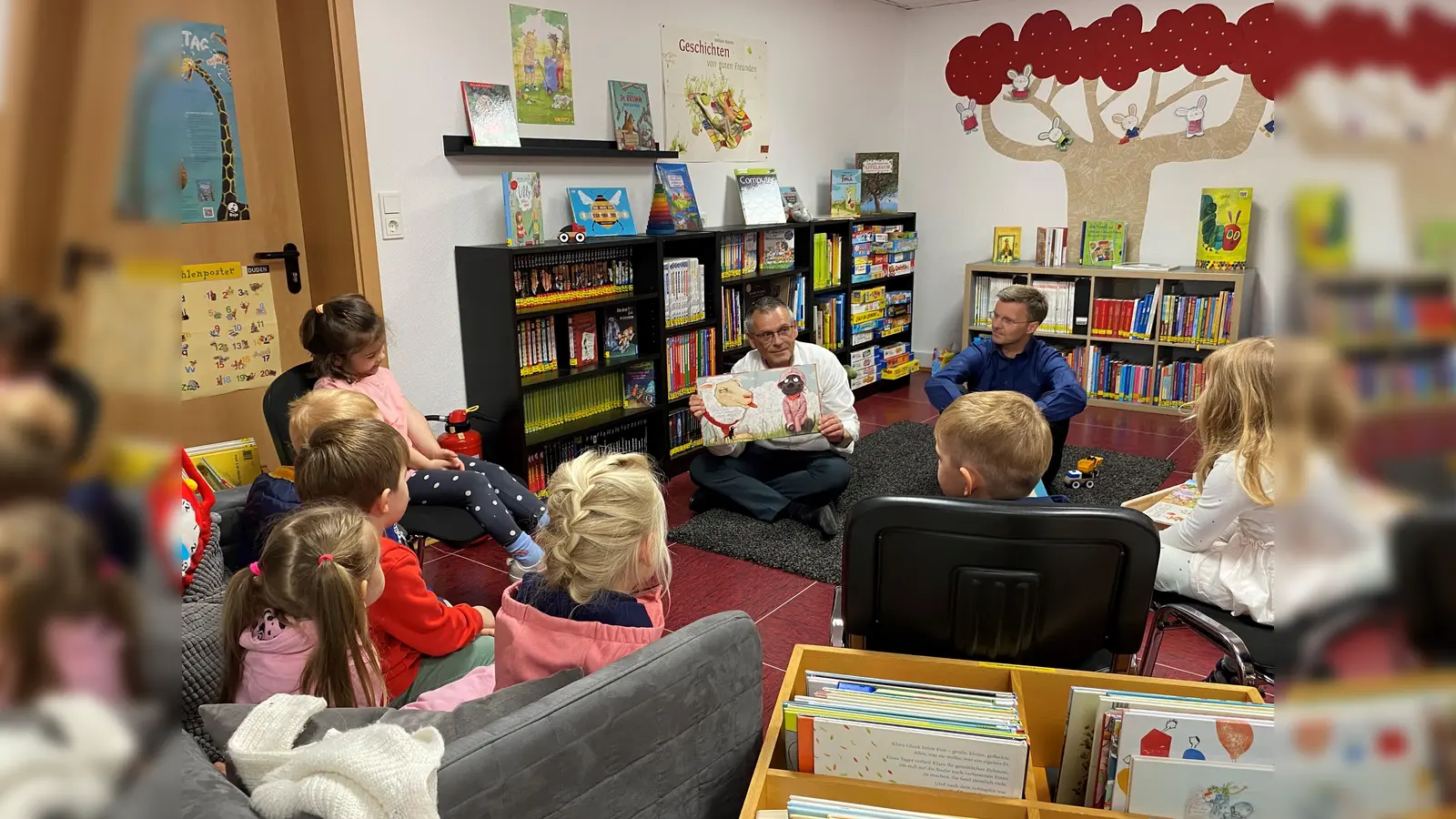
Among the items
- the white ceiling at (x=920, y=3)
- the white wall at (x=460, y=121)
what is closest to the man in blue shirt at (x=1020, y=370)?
the white wall at (x=460, y=121)

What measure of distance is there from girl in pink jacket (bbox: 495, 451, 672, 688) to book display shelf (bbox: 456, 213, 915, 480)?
207cm

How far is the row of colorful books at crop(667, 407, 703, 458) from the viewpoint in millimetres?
4457

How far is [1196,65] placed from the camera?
17.4 ft

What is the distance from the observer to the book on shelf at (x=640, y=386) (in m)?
4.34

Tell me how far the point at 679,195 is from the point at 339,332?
2191 millimetres

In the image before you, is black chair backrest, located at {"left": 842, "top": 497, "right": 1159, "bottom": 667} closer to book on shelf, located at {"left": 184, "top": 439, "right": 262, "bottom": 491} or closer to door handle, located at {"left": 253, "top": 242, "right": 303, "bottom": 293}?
book on shelf, located at {"left": 184, "top": 439, "right": 262, "bottom": 491}

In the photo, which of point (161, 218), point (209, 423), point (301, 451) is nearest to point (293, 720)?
point (301, 451)

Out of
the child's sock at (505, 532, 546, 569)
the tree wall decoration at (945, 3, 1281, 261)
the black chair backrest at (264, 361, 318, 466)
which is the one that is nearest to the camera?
the black chair backrest at (264, 361, 318, 466)

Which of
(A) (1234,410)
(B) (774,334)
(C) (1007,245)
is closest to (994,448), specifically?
(A) (1234,410)

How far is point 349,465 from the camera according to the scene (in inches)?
76.8

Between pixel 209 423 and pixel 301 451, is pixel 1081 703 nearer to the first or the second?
pixel 301 451

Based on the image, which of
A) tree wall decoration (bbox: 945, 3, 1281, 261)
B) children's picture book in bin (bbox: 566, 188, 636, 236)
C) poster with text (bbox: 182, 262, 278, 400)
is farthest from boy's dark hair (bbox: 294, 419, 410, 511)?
tree wall decoration (bbox: 945, 3, 1281, 261)

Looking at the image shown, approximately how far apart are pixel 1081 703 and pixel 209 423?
3017mm

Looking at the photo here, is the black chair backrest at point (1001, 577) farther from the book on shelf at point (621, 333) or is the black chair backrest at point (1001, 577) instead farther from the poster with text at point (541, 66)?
the poster with text at point (541, 66)
